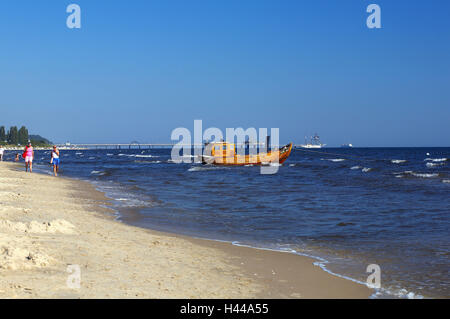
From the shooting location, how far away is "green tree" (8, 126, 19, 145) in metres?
183

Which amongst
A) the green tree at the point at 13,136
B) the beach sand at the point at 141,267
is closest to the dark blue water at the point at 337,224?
the beach sand at the point at 141,267

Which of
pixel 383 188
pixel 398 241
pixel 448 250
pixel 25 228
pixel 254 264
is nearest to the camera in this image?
pixel 254 264

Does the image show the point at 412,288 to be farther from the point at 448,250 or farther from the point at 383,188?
the point at 383,188

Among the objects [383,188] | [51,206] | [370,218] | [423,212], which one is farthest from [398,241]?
[383,188]

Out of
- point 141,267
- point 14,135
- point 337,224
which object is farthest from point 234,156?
point 14,135

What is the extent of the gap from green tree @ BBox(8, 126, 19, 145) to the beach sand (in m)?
191

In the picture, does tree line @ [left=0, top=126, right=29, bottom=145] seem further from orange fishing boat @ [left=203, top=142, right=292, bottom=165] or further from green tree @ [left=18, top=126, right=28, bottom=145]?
orange fishing boat @ [left=203, top=142, right=292, bottom=165]

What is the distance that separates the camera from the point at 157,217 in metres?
13.9

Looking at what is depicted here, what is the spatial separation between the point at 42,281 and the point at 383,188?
22204 mm

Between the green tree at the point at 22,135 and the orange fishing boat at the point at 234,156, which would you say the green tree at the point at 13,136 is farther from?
the orange fishing boat at the point at 234,156

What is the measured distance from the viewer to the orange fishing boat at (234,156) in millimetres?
49469

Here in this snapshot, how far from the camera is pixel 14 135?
603ft

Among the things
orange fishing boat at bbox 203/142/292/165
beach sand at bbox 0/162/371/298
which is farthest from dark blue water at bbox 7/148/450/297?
orange fishing boat at bbox 203/142/292/165

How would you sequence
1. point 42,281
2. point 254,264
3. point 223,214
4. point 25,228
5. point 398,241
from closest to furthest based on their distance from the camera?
point 42,281 < point 254,264 < point 25,228 < point 398,241 < point 223,214
